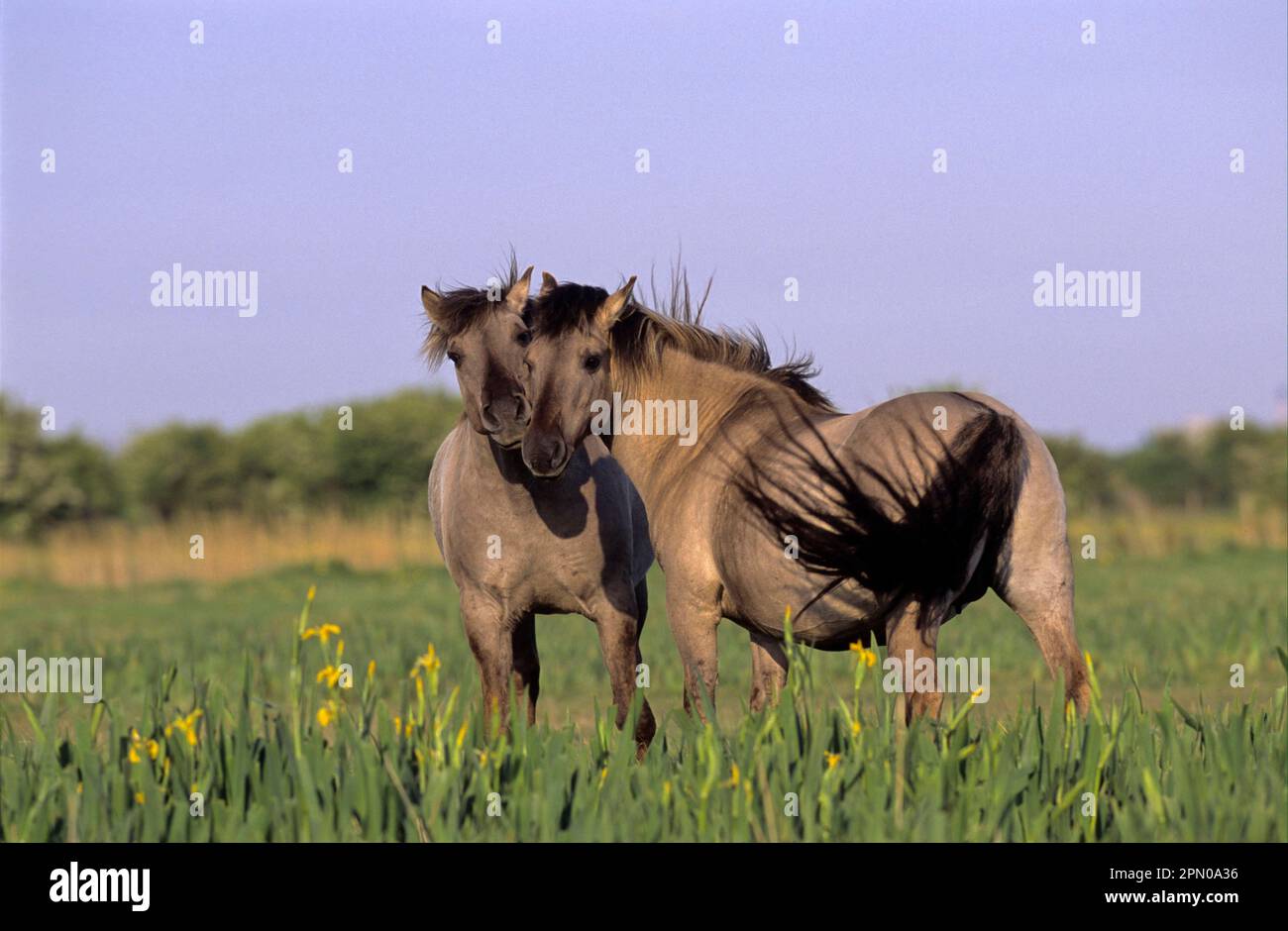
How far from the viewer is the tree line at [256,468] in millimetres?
37531

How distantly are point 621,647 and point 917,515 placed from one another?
198cm

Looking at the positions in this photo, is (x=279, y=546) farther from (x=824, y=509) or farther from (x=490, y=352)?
(x=824, y=509)

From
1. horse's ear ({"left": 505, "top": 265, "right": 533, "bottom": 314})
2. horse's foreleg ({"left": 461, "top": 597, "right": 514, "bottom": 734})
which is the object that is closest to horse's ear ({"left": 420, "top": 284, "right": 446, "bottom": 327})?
horse's ear ({"left": 505, "top": 265, "right": 533, "bottom": 314})

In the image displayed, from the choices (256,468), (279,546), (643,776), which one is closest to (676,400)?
(643,776)

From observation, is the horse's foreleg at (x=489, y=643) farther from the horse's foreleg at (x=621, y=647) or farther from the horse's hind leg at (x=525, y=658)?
the horse's hind leg at (x=525, y=658)

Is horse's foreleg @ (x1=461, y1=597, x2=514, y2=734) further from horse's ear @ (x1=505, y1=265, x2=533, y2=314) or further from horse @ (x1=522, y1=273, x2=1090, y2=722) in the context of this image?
horse's ear @ (x1=505, y1=265, x2=533, y2=314)

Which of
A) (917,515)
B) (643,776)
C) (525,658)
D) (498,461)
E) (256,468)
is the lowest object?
(643,776)

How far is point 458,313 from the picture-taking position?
21.5 feet

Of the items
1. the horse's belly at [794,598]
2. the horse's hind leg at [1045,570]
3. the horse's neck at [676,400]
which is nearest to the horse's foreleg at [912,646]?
the horse's belly at [794,598]

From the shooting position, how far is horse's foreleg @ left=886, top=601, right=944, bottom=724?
555 centimetres

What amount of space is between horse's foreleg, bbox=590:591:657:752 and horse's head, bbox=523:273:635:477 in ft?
3.36
